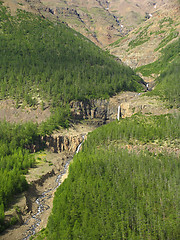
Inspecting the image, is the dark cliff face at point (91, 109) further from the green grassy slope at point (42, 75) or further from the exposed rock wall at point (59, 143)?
the exposed rock wall at point (59, 143)

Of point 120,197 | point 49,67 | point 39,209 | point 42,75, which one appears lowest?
point 39,209

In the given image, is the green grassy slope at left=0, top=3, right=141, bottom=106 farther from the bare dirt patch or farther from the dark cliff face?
the bare dirt patch

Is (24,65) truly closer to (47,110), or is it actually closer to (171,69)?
(47,110)

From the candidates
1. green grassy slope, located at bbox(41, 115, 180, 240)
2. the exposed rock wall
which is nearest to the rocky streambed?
the exposed rock wall

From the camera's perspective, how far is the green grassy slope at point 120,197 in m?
38.4

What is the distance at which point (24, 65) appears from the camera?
147 meters

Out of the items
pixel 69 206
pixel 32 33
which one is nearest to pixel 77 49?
pixel 32 33

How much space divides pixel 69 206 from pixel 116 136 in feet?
134

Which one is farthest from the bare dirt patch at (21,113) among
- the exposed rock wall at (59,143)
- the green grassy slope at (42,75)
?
the exposed rock wall at (59,143)

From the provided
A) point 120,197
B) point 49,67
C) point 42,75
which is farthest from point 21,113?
point 120,197

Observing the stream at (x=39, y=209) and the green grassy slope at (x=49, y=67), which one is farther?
the green grassy slope at (x=49, y=67)

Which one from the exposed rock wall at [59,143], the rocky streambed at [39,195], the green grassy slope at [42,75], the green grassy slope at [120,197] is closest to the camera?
the green grassy slope at [120,197]

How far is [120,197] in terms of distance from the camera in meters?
46.2

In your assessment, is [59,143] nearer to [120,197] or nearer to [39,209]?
[39,209]
